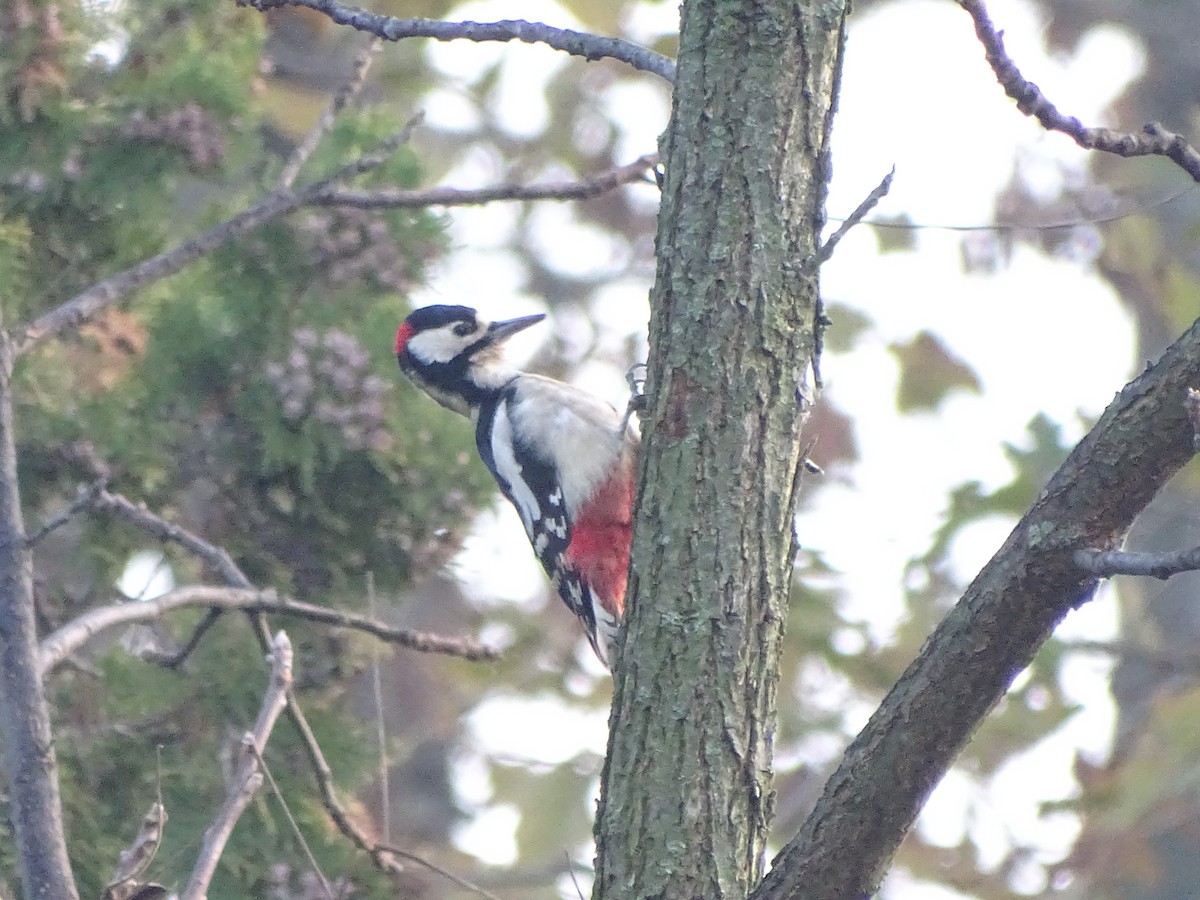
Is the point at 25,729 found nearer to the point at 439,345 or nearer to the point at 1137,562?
the point at 1137,562

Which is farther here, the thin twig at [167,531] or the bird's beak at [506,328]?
the bird's beak at [506,328]

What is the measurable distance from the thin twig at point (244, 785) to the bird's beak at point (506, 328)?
2742 mm

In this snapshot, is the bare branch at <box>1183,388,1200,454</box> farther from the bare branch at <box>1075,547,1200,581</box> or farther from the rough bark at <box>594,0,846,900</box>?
the rough bark at <box>594,0,846,900</box>

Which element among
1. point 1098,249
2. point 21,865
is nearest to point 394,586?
point 21,865

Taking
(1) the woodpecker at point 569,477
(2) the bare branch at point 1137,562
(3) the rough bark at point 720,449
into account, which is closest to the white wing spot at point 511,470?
(1) the woodpecker at point 569,477

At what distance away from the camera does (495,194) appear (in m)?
3.34

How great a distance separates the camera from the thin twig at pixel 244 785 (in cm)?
197

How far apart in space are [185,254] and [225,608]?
0.84m

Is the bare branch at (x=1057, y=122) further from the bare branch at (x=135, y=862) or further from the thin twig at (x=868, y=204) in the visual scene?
the bare branch at (x=135, y=862)

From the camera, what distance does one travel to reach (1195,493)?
19.4ft

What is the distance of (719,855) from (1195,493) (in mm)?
4291

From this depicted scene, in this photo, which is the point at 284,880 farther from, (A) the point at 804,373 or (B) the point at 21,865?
(A) the point at 804,373

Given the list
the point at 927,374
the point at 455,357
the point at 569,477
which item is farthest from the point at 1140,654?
the point at 455,357

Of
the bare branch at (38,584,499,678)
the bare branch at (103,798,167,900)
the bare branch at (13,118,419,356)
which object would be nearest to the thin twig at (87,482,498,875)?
the bare branch at (38,584,499,678)
